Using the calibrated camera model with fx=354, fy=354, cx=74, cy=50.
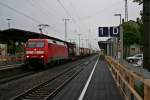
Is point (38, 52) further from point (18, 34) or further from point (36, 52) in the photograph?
point (18, 34)

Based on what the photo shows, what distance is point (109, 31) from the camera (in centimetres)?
3231

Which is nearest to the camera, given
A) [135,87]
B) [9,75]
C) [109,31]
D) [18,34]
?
[135,87]

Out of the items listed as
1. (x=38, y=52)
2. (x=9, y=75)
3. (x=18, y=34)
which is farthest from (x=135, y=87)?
(x=18, y=34)

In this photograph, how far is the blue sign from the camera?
29.9m

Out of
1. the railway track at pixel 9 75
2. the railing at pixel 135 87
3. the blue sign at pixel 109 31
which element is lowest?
the railway track at pixel 9 75

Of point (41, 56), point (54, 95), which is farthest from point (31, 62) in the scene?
point (54, 95)

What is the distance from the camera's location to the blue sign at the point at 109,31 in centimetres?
2992

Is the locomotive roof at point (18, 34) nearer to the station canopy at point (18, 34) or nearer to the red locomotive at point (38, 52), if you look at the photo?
the station canopy at point (18, 34)

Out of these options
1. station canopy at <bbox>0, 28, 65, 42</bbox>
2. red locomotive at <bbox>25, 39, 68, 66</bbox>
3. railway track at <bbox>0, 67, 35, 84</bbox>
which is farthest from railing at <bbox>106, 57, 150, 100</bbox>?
station canopy at <bbox>0, 28, 65, 42</bbox>

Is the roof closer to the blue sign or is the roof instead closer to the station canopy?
the station canopy

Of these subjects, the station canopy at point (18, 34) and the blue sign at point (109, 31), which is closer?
the blue sign at point (109, 31)

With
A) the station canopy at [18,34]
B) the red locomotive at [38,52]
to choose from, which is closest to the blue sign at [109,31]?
the red locomotive at [38,52]

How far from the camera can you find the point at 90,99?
539 inches

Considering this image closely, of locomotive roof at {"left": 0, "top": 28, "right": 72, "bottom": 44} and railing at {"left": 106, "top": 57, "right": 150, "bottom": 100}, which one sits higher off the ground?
locomotive roof at {"left": 0, "top": 28, "right": 72, "bottom": 44}
